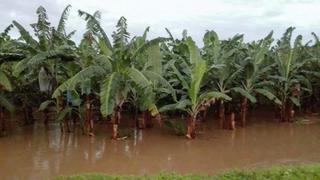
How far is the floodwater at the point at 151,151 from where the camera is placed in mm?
9805

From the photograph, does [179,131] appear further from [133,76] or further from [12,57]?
[12,57]

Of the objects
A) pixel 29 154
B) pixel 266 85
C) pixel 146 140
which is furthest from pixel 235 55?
pixel 29 154

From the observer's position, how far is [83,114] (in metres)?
12.9

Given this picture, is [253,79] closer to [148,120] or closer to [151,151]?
[148,120]

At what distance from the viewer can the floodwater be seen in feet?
32.2

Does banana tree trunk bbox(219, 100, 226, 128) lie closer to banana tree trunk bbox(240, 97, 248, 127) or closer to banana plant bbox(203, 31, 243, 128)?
banana plant bbox(203, 31, 243, 128)

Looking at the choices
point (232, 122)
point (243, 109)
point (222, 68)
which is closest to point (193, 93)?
point (222, 68)

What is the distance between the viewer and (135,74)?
11391mm

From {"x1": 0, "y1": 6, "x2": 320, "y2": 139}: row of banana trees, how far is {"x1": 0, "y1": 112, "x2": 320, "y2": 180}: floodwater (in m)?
0.58

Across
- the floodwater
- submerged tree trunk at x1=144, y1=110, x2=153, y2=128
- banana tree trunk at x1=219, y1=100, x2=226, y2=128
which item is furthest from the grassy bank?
submerged tree trunk at x1=144, y1=110, x2=153, y2=128

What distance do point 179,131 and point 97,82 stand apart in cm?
270

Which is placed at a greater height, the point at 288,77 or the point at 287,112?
the point at 288,77

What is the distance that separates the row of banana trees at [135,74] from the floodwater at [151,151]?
585 mm

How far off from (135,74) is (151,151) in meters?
1.95
